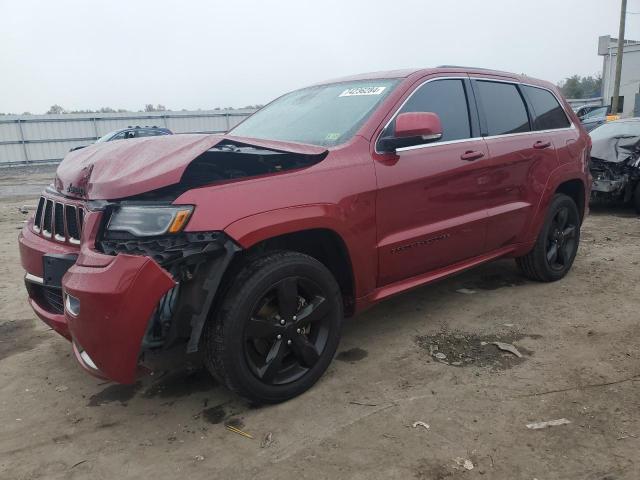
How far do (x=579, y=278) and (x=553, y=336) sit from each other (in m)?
1.53

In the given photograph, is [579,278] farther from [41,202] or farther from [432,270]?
[41,202]

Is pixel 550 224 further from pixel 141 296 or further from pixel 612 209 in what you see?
pixel 612 209

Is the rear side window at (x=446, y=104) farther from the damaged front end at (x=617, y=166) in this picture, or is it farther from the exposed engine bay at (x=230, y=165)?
the damaged front end at (x=617, y=166)

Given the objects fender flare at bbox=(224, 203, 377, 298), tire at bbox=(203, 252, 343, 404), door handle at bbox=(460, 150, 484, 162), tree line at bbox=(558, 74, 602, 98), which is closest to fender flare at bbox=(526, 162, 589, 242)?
door handle at bbox=(460, 150, 484, 162)

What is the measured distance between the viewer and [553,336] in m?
3.59

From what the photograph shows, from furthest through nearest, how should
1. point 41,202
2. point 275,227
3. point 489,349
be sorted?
1. point 489,349
2. point 41,202
3. point 275,227

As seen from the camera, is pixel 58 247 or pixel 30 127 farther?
pixel 30 127

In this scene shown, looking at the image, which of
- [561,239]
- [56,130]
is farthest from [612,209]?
[56,130]

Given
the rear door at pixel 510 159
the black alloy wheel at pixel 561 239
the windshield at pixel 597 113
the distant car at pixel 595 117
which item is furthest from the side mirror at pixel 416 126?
the windshield at pixel 597 113

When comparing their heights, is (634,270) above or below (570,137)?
below

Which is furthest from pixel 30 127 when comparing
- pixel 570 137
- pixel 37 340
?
pixel 570 137

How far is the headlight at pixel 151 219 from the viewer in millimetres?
2395

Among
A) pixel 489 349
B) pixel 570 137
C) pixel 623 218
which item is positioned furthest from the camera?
pixel 623 218

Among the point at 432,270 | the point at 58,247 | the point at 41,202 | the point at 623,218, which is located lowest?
the point at 623,218
